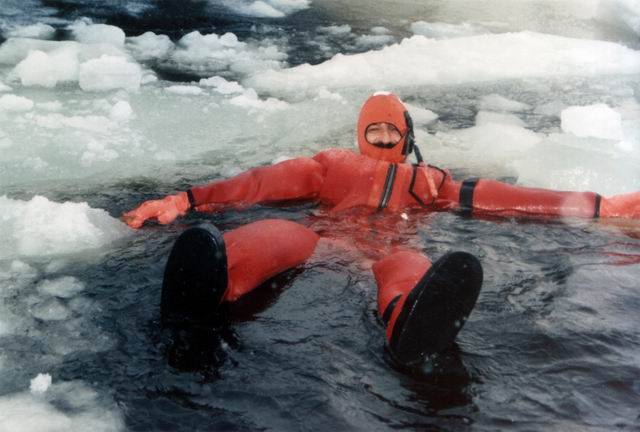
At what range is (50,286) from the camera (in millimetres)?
2898

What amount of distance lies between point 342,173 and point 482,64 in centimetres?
492

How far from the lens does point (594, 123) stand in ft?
19.0

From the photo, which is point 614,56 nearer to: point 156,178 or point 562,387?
point 156,178

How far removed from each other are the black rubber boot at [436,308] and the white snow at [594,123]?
4.12m

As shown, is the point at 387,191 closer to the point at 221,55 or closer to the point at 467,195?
the point at 467,195

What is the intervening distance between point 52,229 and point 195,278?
1398 mm

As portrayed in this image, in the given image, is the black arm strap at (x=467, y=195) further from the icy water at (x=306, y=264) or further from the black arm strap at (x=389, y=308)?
the black arm strap at (x=389, y=308)

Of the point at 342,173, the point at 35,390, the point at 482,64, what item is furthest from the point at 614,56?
the point at 35,390

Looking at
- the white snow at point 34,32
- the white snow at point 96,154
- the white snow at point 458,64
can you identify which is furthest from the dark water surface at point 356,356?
the white snow at point 34,32

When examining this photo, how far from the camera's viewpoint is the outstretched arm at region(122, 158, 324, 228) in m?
3.47

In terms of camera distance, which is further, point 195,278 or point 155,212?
point 155,212

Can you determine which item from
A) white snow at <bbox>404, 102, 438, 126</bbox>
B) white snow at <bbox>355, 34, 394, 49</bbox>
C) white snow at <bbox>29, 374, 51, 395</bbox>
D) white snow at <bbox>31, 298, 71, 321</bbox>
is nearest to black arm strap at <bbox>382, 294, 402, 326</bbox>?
white snow at <bbox>29, 374, 51, 395</bbox>

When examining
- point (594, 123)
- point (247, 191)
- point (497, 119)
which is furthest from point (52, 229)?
point (594, 123)

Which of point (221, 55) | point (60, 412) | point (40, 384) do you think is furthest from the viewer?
point (221, 55)
